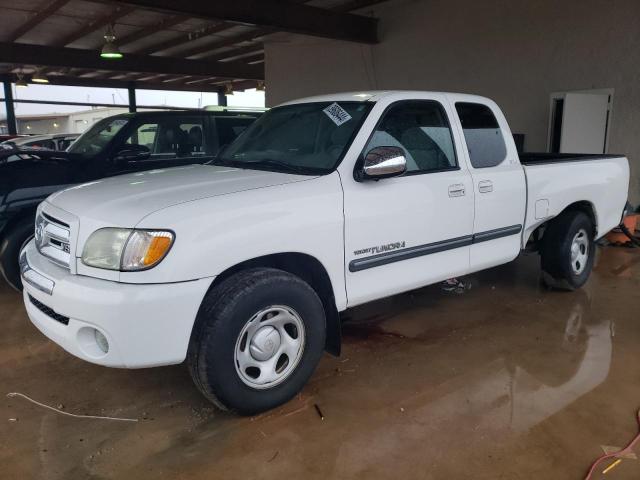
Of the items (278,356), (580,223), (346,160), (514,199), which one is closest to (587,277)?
(580,223)

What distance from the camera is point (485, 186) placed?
422 cm

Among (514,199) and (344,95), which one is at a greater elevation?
(344,95)

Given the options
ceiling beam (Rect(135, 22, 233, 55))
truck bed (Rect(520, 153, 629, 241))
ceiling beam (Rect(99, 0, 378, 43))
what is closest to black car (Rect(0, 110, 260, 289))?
ceiling beam (Rect(99, 0, 378, 43))

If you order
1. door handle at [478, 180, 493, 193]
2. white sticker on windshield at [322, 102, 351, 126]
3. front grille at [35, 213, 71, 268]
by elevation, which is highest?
white sticker on windshield at [322, 102, 351, 126]

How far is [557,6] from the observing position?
9.03 meters

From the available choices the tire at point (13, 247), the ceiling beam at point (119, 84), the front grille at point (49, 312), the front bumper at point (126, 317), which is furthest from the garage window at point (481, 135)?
the ceiling beam at point (119, 84)

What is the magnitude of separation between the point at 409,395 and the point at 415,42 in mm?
9971

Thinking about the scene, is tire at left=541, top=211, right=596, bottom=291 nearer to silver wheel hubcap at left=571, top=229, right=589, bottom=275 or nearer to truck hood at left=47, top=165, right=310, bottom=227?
silver wheel hubcap at left=571, top=229, right=589, bottom=275

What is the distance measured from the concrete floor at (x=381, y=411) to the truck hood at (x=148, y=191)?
1.20m

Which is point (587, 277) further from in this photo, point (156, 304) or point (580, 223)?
point (156, 304)

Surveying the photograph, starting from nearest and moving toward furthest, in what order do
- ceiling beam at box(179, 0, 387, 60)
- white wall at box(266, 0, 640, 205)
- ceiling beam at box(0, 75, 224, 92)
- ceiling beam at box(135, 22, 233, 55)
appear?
white wall at box(266, 0, 640, 205) < ceiling beam at box(179, 0, 387, 60) < ceiling beam at box(135, 22, 233, 55) < ceiling beam at box(0, 75, 224, 92)

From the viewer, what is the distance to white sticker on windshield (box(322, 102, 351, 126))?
3789 millimetres

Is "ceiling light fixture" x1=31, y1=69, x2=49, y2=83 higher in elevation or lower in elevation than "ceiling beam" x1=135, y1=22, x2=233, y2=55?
lower

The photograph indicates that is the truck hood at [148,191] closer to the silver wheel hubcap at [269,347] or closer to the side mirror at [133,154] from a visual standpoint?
the silver wheel hubcap at [269,347]
